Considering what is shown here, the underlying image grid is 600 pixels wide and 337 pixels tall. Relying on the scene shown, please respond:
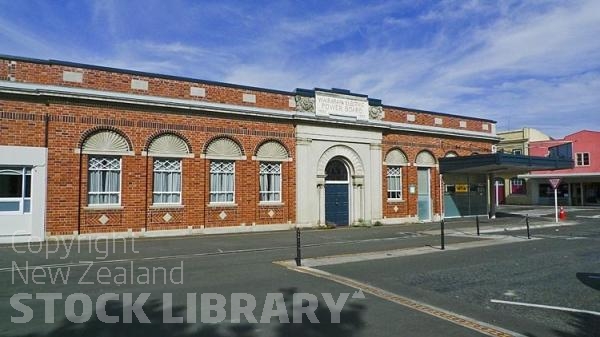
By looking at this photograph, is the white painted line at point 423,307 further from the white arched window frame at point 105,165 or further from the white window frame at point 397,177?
the white window frame at point 397,177

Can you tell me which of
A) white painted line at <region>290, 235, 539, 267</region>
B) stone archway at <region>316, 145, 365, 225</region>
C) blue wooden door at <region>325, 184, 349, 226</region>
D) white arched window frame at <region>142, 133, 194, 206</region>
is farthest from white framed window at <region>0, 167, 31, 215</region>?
blue wooden door at <region>325, 184, 349, 226</region>

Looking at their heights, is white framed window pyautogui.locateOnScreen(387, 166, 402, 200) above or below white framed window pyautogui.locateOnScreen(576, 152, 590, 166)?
below

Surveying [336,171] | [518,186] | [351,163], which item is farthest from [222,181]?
[518,186]

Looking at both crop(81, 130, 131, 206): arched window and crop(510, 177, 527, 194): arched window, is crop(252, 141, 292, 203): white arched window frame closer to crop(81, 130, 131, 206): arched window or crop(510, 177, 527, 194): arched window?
crop(81, 130, 131, 206): arched window

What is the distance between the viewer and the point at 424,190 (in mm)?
28578

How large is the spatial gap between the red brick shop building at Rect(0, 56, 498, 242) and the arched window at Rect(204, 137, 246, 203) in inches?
1.8

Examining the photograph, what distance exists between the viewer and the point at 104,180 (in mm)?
18438

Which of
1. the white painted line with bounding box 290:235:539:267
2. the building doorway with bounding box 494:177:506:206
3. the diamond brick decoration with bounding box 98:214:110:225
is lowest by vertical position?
the white painted line with bounding box 290:235:539:267

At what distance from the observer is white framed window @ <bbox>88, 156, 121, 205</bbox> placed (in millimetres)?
18188

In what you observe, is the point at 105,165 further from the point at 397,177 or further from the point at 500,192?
the point at 500,192

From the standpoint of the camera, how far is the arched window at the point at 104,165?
59.6 ft

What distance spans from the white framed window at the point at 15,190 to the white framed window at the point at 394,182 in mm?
17626

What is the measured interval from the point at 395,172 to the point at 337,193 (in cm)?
425

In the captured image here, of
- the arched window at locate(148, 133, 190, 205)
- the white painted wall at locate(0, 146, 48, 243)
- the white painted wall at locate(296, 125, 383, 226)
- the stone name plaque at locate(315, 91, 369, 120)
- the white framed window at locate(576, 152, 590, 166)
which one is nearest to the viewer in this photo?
the white painted wall at locate(0, 146, 48, 243)
